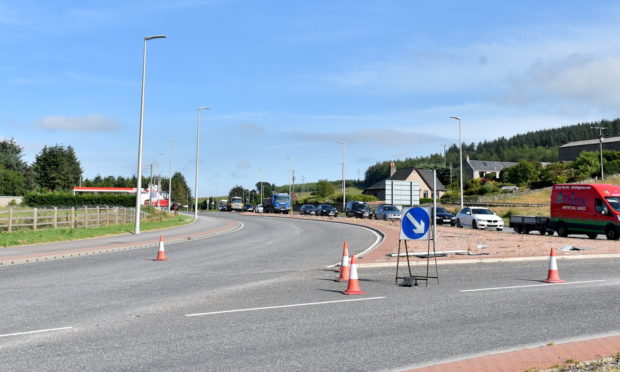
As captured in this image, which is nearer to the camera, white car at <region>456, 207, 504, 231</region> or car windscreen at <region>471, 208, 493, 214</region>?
white car at <region>456, 207, 504, 231</region>

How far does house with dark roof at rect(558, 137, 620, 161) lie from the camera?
14288 cm

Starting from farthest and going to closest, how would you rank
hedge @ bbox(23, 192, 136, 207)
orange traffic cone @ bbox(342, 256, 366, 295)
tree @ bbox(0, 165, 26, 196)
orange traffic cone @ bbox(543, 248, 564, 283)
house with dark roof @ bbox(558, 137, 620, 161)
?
house with dark roof @ bbox(558, 137, 620, 161) → tree @ bbox(0, 165, 26, 196) → hedge @ bbox(23, 192, 136, 207) → orange traffic cone @ bbox(543, 248, 564, 283) → orange traffic cone @ bbox(342, 256, 366, 295)

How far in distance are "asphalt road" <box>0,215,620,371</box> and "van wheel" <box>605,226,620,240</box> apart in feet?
47.1

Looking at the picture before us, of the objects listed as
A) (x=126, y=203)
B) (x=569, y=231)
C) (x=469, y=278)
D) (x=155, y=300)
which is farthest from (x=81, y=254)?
(x=126, y=203)

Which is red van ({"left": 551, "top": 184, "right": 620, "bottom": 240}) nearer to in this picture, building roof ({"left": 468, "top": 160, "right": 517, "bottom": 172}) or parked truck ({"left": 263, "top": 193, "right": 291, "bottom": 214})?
parked truck ({"left": 263, "top": 193, "right": 291, "bottom": 214})

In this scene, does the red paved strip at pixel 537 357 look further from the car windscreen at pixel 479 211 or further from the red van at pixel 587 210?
the car windscreen at pixel 479 211

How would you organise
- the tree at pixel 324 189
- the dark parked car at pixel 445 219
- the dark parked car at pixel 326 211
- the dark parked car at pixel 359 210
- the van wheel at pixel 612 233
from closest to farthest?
the van wheel at pixel 612 233
the dark parked car at pixel 445 219
the dark parked car at pixel 359 210
the dark parked car at pixel 326 211
the tree at pixel 324 189

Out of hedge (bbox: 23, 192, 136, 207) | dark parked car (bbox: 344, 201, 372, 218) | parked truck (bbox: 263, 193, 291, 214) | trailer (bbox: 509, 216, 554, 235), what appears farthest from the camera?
parked truck (bbox: 263, 193, 291, 214)

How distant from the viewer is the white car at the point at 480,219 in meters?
39.9

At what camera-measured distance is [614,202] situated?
2862 centimetres

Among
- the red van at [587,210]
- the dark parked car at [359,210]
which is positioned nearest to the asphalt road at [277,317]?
the red van at [587,210]

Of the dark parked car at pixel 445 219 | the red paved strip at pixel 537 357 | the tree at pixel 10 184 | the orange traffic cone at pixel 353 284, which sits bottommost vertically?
the red paved strip at pixel 537 357

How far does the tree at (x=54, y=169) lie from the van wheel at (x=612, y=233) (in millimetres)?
93279

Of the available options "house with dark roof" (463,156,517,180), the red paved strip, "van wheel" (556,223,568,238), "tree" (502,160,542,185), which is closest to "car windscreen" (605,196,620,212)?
"van wheel" (556,223,568,238)
